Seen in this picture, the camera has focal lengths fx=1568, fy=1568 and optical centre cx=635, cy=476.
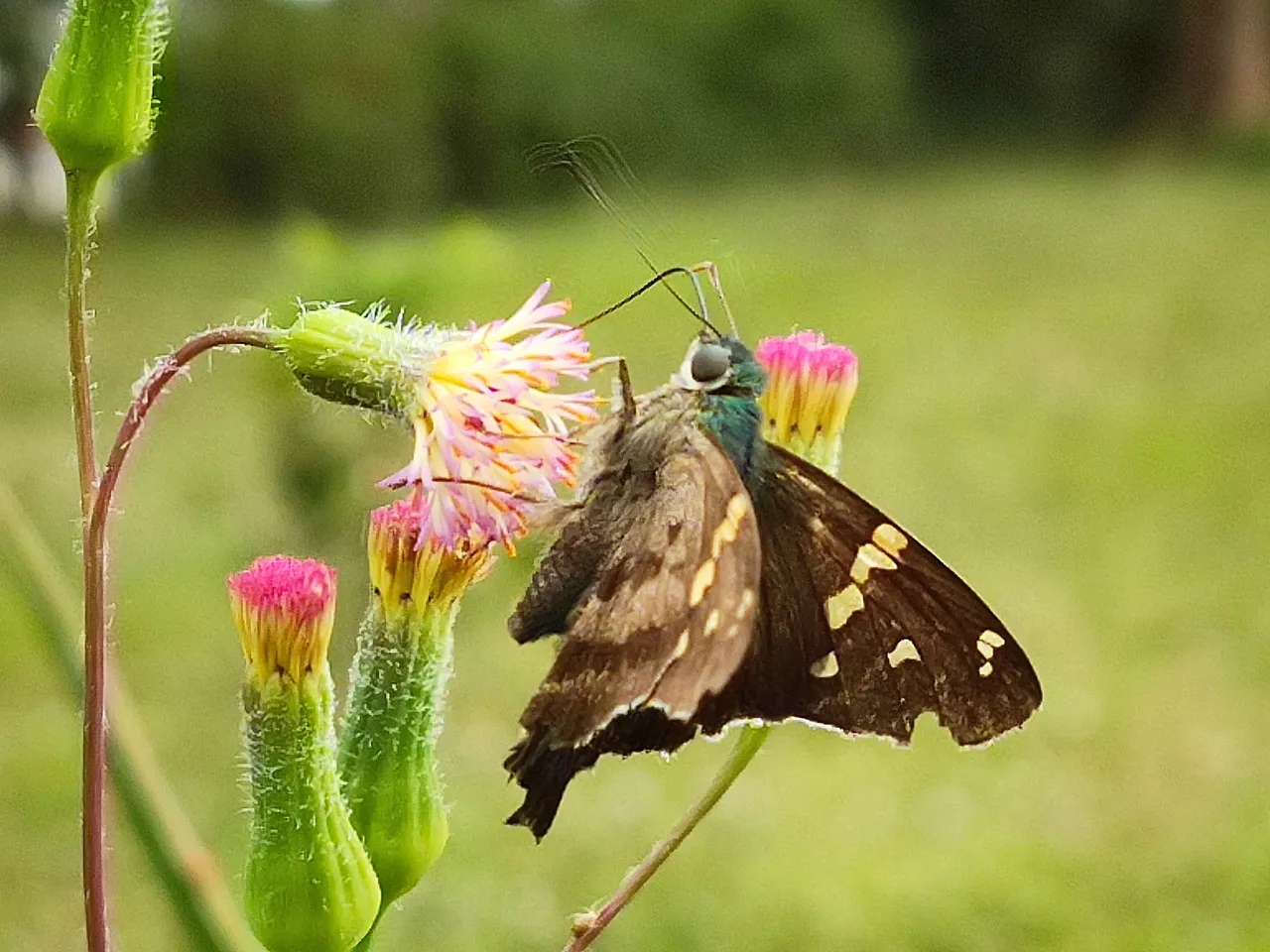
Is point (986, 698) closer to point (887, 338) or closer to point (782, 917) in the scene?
point (782, 917)

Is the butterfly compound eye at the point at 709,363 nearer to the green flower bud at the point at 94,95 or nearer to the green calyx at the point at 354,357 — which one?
the green calyx at the point at 354,357

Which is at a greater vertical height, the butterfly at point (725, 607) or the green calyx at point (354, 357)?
the green calyx at point (354, 357)

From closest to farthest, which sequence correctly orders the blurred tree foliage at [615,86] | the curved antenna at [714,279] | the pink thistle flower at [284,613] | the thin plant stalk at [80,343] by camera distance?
the thin plant stalk at [80,343] → the pink thistle flower at [284,613] → the curved antenna at [714,279] → the blurred tree foliage at [615,86]

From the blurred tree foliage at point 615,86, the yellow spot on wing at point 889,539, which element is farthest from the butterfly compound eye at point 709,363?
the blurred tree foliage at point 615,86

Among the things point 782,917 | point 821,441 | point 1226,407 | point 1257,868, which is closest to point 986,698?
point 821,441

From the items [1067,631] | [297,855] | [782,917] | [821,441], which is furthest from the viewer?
[1067,631]

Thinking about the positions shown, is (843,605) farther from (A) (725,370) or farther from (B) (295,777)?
(B) (295,777)
